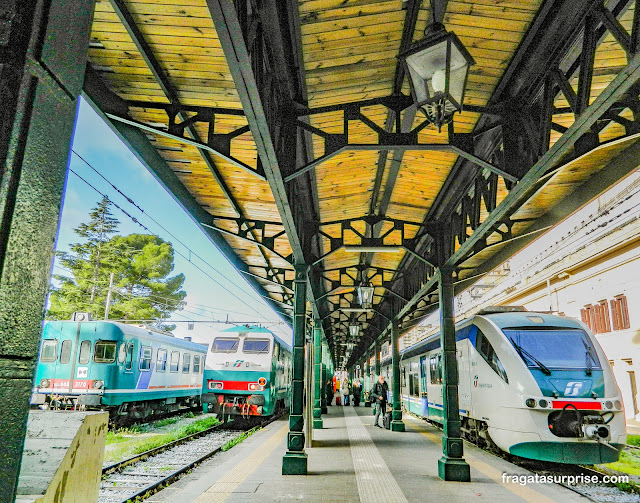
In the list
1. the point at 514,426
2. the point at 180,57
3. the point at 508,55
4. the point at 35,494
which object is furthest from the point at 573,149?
the point at 514,426

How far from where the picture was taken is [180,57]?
455cm

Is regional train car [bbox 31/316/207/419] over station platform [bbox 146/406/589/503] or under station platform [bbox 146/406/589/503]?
over

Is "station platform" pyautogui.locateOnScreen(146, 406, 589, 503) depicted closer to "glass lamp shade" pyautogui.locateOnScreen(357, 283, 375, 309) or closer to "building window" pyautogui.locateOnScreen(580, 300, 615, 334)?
"glass lamp shade" pyautogui.locateOnScreen(357, 283, 375, 309)

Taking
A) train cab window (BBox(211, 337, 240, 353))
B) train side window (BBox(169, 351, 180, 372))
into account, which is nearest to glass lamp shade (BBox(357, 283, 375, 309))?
train cab window (BBox(211, 337, 240, 353))

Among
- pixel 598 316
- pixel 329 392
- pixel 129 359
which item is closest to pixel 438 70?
pixel 129 359

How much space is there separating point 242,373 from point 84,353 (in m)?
4.63

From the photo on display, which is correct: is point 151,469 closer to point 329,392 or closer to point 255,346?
point 255,346

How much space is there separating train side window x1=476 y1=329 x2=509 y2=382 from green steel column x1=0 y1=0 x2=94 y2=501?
879 centimetres

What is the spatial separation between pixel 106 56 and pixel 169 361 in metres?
15.0

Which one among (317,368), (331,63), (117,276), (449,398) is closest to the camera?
(331,63)

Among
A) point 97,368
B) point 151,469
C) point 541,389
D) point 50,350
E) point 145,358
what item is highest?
point 50,350

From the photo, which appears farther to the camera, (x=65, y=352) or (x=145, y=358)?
(x=145, y=358)

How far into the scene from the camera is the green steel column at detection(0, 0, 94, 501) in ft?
3.98

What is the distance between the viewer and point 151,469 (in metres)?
8.38
